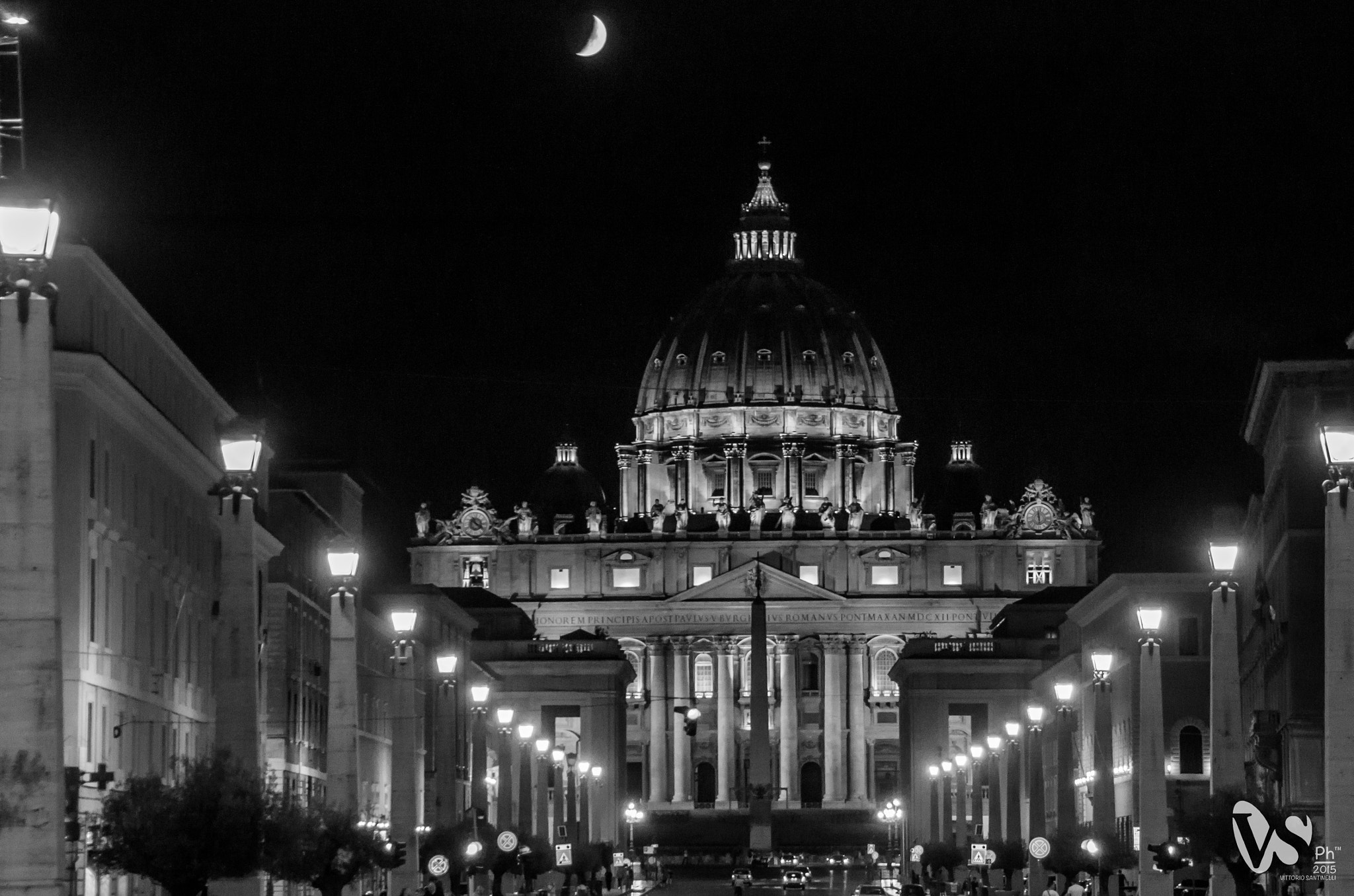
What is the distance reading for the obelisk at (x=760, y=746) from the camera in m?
159

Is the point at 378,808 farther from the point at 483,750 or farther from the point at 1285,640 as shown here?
the point at 1285,640

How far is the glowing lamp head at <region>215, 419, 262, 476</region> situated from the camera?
112 feet

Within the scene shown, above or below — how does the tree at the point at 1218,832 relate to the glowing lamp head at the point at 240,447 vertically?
below

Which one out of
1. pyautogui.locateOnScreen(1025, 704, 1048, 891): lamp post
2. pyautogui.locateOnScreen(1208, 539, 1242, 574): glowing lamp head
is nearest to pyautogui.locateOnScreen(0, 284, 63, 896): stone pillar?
pyautogui.locateOnScreen(1208, 539, 1242, 574): glowing lamp head

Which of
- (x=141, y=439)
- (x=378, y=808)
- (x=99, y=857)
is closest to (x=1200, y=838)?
(x=99, y=857)

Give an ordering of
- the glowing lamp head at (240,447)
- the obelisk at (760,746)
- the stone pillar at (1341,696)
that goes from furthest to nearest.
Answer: the obelisk at (760,746) < the glowing lamp head at (240,447) < the stone pillar at (1341,696)

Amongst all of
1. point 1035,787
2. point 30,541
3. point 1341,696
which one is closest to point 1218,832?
point 1341,696

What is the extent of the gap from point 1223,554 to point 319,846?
45.5 feet

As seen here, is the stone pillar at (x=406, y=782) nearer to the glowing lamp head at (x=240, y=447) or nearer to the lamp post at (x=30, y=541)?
the glowing lamp head at (x=240, y=447)

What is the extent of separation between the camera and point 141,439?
57.6m

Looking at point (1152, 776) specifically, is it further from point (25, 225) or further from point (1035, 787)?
point (1035, 787)

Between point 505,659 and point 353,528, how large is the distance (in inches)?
3412

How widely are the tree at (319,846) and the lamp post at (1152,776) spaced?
A: 11.4 meters
